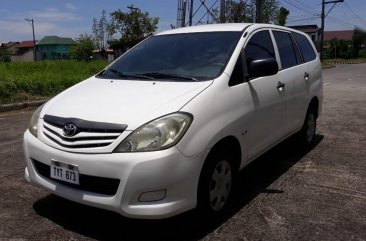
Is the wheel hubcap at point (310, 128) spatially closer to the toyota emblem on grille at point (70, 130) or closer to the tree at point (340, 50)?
the toyota emblem on grille at point (70, 130)

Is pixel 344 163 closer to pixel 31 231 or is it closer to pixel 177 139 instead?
pixel 177 139

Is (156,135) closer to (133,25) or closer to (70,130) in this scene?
(70,130)

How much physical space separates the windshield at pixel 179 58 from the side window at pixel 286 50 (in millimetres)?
960

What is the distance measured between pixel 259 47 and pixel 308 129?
1922mm

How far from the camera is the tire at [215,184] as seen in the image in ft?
11.2

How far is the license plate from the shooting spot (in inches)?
127

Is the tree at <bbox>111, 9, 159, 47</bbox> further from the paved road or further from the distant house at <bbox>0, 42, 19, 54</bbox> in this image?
the paved road

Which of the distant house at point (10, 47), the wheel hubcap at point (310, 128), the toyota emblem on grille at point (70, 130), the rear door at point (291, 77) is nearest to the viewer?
the toyota emblem on grille at point (70, 130)

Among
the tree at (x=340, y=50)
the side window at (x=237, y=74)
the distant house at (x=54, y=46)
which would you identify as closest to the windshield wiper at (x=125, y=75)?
the side window at (x=237, y=74)

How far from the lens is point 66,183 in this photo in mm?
3344

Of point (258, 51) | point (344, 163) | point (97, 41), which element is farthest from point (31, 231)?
point (97, 41)

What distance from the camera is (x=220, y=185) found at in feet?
12.1

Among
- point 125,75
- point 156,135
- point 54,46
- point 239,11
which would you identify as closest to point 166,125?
point 156,135

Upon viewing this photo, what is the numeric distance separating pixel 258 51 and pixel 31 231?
9.23 ft
